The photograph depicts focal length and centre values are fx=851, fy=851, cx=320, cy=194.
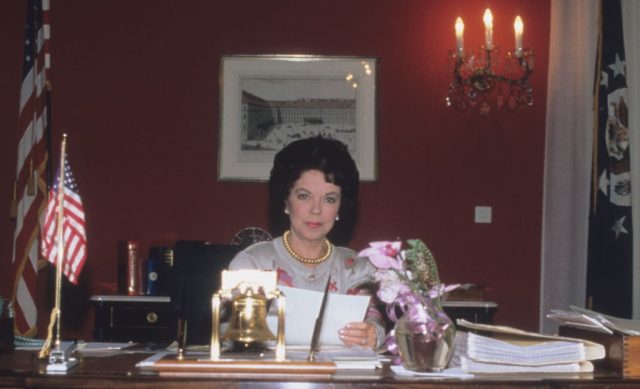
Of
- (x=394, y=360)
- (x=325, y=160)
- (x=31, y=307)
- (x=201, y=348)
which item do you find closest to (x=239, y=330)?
(x=201, y=348)

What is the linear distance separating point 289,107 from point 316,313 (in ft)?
7.87

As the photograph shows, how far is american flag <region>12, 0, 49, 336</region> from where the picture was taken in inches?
156

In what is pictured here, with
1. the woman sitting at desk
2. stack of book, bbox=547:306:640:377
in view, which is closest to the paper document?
stack of book, bbox=547:306:640:377

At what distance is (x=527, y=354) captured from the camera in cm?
187

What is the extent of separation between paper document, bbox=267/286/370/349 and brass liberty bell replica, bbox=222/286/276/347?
22cm

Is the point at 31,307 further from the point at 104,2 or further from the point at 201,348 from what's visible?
the point at 201,348

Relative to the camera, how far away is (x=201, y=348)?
2088 millimetres

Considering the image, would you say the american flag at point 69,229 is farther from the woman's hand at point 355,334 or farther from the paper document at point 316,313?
the woman's hand at point 355,334

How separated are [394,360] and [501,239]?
2.51 meters

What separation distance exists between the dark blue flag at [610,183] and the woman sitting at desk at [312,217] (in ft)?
4.80

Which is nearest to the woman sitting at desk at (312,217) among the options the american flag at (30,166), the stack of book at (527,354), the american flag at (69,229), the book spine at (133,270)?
the american flag at (69,229)

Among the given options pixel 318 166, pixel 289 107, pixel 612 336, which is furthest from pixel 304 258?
pixel 289 107

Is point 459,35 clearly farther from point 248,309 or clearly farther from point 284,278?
point 248,309

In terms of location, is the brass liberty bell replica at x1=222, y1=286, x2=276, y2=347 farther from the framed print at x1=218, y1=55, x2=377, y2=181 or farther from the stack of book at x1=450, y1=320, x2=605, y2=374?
the framed print at x1=218, y1=55, x2=377, y2=181
